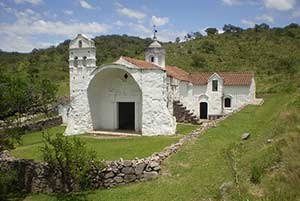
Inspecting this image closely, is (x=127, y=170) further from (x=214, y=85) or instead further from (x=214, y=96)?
(x=214, y=85)

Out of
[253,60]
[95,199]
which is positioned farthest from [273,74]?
[95,199]

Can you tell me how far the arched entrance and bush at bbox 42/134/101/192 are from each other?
10145 mm

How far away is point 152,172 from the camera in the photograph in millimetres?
12398

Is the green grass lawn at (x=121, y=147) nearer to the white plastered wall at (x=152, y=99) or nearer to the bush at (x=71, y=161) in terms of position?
the white plastered wall at (x=152, y=99)

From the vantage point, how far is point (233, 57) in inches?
2446

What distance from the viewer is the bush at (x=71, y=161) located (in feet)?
40.0

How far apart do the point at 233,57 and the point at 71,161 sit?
54334 mm

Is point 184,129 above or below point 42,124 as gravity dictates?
above

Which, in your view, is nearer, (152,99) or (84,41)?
(152,99)

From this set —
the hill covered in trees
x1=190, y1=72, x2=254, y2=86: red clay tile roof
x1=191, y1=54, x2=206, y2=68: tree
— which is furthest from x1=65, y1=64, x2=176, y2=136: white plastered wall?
x1=191, y1=54, x2=206, y2=68: tree

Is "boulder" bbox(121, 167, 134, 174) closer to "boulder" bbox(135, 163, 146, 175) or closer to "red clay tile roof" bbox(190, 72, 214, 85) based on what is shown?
"boulder" bbox(135, 163, 146, 175)

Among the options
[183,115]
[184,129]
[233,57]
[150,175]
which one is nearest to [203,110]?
[183,115]

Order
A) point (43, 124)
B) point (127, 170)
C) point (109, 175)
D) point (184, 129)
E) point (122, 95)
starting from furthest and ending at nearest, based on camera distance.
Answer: point (43, 124)
point (122, 95)
point (184, 129)
point (109, 175)
point (127, 170)

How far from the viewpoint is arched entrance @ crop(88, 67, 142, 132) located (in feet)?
76.3
